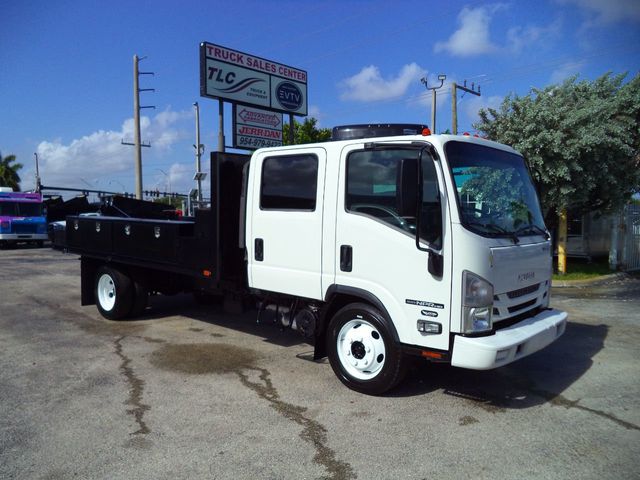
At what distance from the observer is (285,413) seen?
4461 millimetres

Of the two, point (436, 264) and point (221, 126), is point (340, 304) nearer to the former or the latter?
point (436, 264)

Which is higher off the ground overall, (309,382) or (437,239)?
(437,239)

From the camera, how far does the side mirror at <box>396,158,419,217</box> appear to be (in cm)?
409

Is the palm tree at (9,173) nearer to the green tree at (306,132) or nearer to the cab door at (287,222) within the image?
the green tree at (306,132)

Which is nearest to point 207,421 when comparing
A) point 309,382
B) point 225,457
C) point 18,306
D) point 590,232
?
point 225,457

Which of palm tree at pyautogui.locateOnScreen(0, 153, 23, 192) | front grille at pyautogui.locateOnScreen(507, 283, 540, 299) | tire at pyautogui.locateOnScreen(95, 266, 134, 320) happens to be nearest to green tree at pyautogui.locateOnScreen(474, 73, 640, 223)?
→ front grille at pyautogui.locateOnScreen(507, 283, 540, 299)

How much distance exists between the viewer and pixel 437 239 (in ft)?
14.0

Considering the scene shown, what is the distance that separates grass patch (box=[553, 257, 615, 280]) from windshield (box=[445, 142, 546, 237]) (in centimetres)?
851

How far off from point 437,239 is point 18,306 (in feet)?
27.5

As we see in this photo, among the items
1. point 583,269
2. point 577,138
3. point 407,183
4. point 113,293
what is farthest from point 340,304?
point 583,269

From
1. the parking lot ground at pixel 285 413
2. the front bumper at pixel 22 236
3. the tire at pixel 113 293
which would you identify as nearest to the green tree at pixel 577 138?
the parking lot ground at pixel 285 413

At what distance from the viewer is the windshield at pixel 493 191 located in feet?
14.4

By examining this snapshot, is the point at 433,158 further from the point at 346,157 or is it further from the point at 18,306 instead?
the point at 18,306

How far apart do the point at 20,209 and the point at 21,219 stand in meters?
0.80
